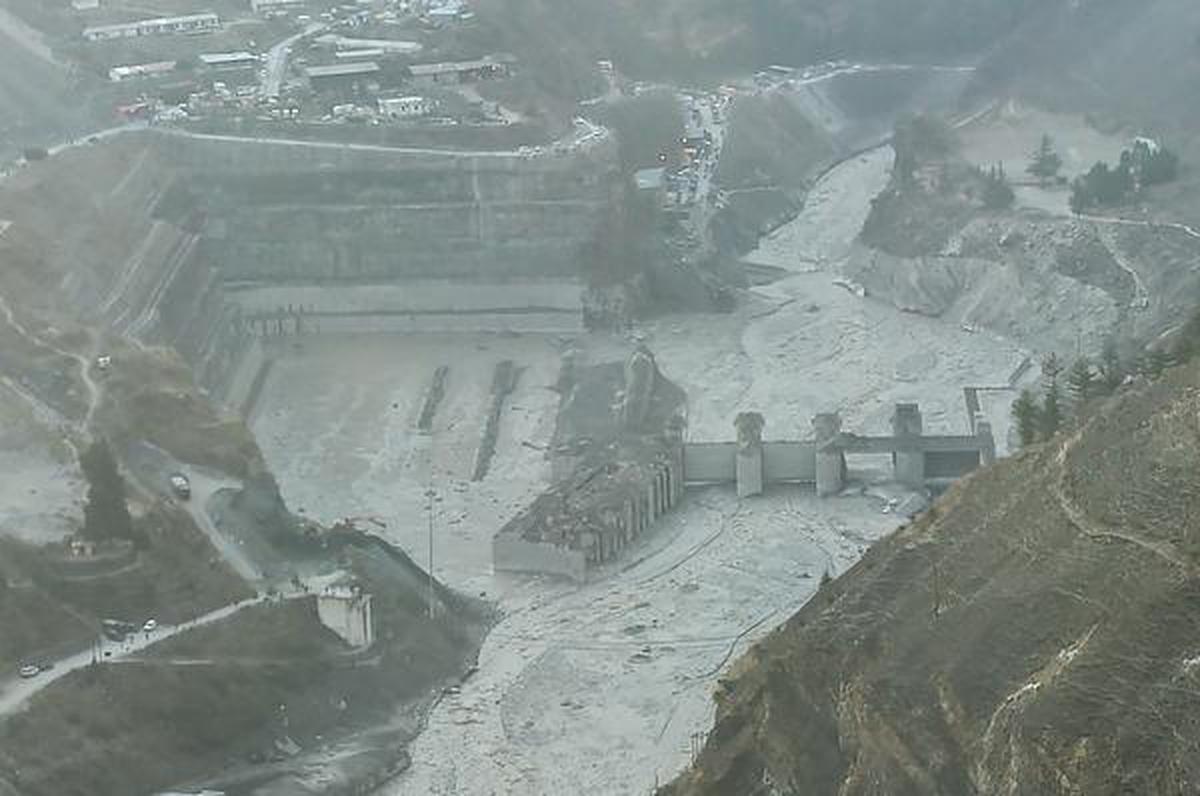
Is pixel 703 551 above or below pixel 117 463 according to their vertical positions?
below

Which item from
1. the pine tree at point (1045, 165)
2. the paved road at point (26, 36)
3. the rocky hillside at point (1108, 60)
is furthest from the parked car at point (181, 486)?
the rocky hillside at point (1108, 60)

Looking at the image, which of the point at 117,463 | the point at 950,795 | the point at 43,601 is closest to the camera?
the point at 950,795

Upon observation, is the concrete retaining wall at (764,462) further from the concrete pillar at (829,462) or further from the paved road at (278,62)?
the paved road at (278,62)

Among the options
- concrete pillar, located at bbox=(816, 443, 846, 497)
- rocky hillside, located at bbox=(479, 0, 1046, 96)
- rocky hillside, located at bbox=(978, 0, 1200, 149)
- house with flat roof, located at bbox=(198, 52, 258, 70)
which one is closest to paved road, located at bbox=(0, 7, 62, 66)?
house with flat roof, located at bbox=(198, 52, 258, 70)

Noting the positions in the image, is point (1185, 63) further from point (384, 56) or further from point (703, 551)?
point (703, 551)

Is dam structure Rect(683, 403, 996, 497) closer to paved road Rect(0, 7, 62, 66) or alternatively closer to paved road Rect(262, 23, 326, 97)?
paved road Rect(262, 23, 326, 97)

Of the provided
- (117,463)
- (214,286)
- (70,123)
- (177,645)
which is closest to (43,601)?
(177,645)

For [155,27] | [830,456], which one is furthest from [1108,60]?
[830,456]

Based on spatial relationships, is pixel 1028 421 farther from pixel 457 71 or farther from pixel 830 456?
pixel 457 71
